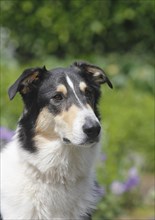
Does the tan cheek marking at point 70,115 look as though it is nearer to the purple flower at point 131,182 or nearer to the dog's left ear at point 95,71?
the dog's left ear at point 95,71

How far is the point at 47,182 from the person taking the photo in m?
5.84

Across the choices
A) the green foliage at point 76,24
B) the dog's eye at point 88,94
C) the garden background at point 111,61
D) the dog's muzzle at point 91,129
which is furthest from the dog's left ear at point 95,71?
the green foliage at point 76,24

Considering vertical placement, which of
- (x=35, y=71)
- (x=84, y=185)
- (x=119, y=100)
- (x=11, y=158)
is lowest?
(x=119, y=100)

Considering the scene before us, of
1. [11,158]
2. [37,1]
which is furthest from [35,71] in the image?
[37,1]

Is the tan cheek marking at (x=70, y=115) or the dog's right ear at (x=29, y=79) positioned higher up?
the dog's right ear at (x=29, y=79)

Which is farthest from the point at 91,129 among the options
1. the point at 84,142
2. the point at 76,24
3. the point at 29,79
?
the point at 76,24

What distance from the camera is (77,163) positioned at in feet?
19.2

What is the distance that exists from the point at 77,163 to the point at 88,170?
14 cm

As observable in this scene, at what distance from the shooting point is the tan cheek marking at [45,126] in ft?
18.6

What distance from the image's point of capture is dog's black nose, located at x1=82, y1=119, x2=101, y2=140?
5371 millimetres

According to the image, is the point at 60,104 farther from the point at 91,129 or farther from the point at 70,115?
the point at 91,129

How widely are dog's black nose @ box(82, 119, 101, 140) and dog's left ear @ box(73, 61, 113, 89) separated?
636mm

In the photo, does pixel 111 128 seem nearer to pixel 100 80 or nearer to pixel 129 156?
pixel 129 156

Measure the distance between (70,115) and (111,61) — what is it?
7.68m
